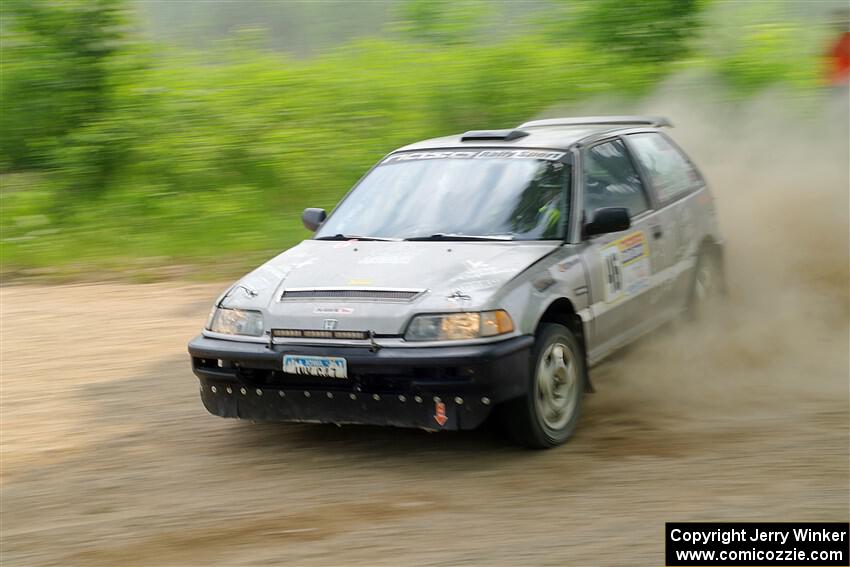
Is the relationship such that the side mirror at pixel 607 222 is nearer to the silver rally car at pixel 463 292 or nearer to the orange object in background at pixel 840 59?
the silver rally car at pixel 463 292

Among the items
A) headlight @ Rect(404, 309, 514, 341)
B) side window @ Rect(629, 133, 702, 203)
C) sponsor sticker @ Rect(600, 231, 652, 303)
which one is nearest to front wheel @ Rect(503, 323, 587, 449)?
headlight @ Rect(404, 309, 514, 341)

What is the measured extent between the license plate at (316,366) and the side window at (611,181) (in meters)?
1.88

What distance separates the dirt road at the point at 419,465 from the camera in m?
4.57

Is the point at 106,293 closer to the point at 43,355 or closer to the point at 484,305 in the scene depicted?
the point at 43,355

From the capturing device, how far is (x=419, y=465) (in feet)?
18.0

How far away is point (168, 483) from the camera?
5.41 meters

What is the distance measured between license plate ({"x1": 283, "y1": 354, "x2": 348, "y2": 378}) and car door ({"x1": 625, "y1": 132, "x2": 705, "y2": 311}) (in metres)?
2.60

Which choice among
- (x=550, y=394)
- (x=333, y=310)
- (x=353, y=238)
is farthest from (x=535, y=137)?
(x=333, y=310)

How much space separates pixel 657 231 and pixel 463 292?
7.04 feet

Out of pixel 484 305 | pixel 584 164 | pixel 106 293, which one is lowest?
pixel 106 293

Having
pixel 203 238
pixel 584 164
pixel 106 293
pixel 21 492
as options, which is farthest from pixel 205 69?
pixel 21 492

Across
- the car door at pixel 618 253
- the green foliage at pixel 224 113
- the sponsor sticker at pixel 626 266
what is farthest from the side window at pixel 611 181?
the green foliage at pixel 224 113

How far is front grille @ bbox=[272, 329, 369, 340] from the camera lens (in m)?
5.36

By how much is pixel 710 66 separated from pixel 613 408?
10.6 m
